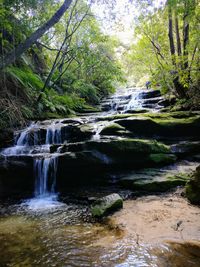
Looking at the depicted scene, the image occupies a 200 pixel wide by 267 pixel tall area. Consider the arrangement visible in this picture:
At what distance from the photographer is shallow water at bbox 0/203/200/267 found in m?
3.34

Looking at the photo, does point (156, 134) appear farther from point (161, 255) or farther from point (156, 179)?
point (161, 255)

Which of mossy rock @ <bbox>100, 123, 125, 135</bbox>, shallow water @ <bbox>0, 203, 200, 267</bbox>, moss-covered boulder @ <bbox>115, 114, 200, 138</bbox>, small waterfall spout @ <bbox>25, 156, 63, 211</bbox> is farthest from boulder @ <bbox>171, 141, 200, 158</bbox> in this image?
shallow water @ <bbox>0, 203, 200, 267</bbox>

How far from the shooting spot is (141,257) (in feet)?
11.1

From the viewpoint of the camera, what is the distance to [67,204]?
19.9ft

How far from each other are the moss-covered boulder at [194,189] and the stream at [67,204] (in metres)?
1.16

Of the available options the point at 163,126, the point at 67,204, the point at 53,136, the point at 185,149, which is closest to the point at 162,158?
the point at 185,149

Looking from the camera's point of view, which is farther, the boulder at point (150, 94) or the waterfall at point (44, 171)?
the boulder at point (150, 94)

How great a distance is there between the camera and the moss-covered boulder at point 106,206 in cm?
504

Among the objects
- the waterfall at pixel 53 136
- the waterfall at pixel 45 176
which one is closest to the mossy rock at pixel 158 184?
the waterfall at pixel 45 176

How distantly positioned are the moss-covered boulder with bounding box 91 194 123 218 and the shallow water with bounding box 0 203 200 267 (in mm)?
264

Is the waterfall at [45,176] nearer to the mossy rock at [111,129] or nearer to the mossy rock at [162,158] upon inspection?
the mossy rock at [111,129]

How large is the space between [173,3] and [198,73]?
4.04 m

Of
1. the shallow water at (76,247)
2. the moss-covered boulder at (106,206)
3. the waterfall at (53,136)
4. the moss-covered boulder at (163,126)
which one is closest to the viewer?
the shallow water at (76,247)

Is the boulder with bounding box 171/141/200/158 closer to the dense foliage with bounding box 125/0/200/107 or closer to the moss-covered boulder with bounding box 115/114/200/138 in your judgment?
the moss-covered boulder with bounding box 115/114/200/138
